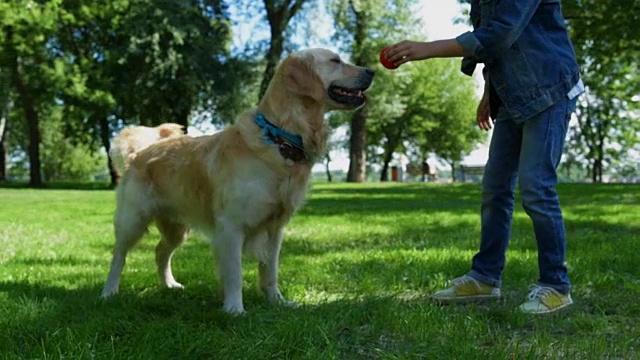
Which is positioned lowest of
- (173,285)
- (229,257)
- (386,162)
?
(173,285)

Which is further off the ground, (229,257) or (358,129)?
(358,129)

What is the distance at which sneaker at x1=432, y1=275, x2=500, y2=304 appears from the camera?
403cm

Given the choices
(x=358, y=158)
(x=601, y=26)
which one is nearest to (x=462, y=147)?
(x=358, y=158)

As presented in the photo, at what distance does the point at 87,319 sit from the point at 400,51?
2293 mm

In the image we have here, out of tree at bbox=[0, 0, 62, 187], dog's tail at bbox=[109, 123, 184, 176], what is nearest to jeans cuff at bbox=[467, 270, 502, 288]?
dog's tail at bbox=[109, 123, 184, 176]

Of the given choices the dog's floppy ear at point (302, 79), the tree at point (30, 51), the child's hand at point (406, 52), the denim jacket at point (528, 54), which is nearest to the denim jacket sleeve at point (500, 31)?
the denim jacket at point (528, 54)

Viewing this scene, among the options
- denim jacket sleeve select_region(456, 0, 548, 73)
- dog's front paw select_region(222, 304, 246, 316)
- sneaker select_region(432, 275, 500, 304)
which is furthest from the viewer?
sneaker select_region(432, 275, 500, 304)

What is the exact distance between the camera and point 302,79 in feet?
13.1

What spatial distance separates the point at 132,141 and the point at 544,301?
3.31 m

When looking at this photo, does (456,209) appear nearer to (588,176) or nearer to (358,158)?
(358,158)

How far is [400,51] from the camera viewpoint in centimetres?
357

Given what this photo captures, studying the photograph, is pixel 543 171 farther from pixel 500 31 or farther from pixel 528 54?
pixel 500 31

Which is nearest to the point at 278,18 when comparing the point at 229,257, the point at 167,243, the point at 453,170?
the point at 167,243

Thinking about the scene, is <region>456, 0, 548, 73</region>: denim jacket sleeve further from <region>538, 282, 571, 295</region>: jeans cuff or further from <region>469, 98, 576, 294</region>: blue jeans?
<region>538, 282, 571, 295</region>: jeans cuff
